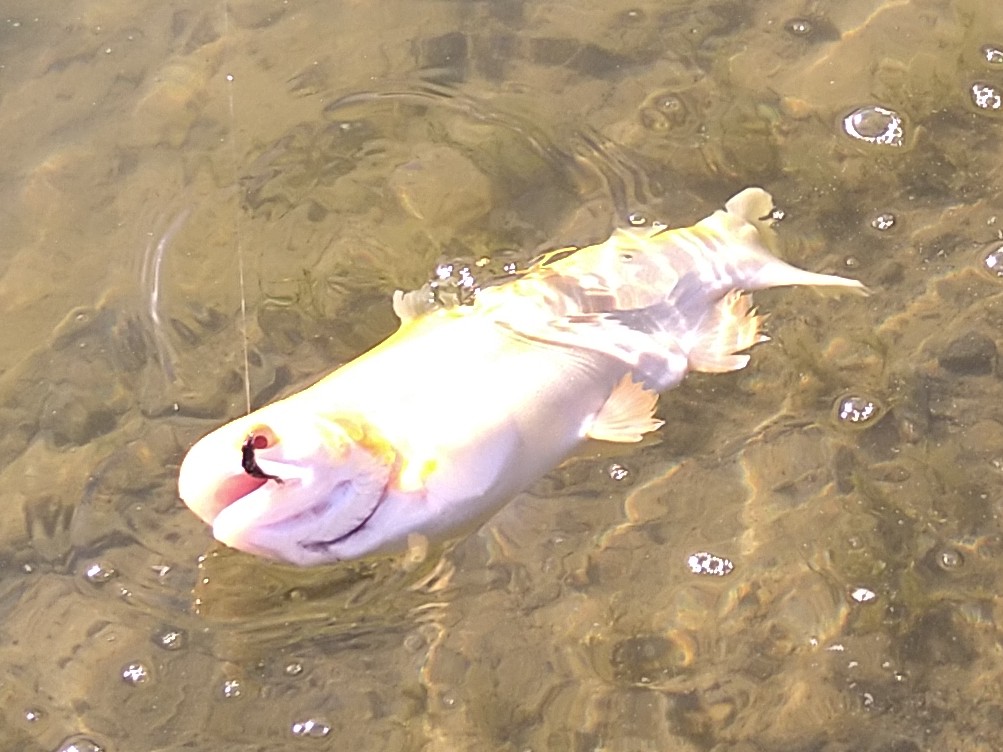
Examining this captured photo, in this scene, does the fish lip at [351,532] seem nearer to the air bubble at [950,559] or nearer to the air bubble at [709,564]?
the air bubble at [709,564]

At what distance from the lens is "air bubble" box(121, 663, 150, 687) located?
7.91ft

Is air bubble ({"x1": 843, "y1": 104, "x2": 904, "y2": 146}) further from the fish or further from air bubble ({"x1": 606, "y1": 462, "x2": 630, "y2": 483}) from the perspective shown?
air bubble ({"x1": 606, "y1": 462, "x2": 630, "y2": 483})

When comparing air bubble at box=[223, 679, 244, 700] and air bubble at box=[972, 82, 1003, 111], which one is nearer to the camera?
air bubble at box=[223, 679, 244, 700]

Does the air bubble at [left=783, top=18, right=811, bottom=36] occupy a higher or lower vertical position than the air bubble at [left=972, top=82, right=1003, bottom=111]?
higher

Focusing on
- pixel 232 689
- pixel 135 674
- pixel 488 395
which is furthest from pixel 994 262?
pixel 135 674

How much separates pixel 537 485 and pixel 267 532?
0.78 metres

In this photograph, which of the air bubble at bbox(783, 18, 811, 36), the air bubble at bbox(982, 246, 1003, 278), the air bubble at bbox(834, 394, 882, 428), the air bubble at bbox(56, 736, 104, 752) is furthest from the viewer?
the air bubble at bbox(783, 18, 811, 36)

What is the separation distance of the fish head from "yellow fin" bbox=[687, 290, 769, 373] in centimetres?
83

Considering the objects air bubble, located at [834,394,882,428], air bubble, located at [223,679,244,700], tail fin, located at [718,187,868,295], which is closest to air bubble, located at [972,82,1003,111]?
tail fin, located at [718,187,868,295]

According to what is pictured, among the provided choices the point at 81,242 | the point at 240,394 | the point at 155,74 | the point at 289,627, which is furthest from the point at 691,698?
the point at 155,74

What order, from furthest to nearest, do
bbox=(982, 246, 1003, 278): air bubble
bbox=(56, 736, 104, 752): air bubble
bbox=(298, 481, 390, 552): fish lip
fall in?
bbox=(982, 246, 1003, 278): air bubble < bbox=(56, 736, 104, 752): air bubble < bbox=(298, 481, 390, 552): fish lip

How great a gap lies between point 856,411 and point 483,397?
973 mm

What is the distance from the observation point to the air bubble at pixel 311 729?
92.2 inches

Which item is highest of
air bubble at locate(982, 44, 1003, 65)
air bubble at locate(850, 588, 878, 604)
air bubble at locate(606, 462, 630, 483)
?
air bubble at locate(982, 44, 1003, 65)
